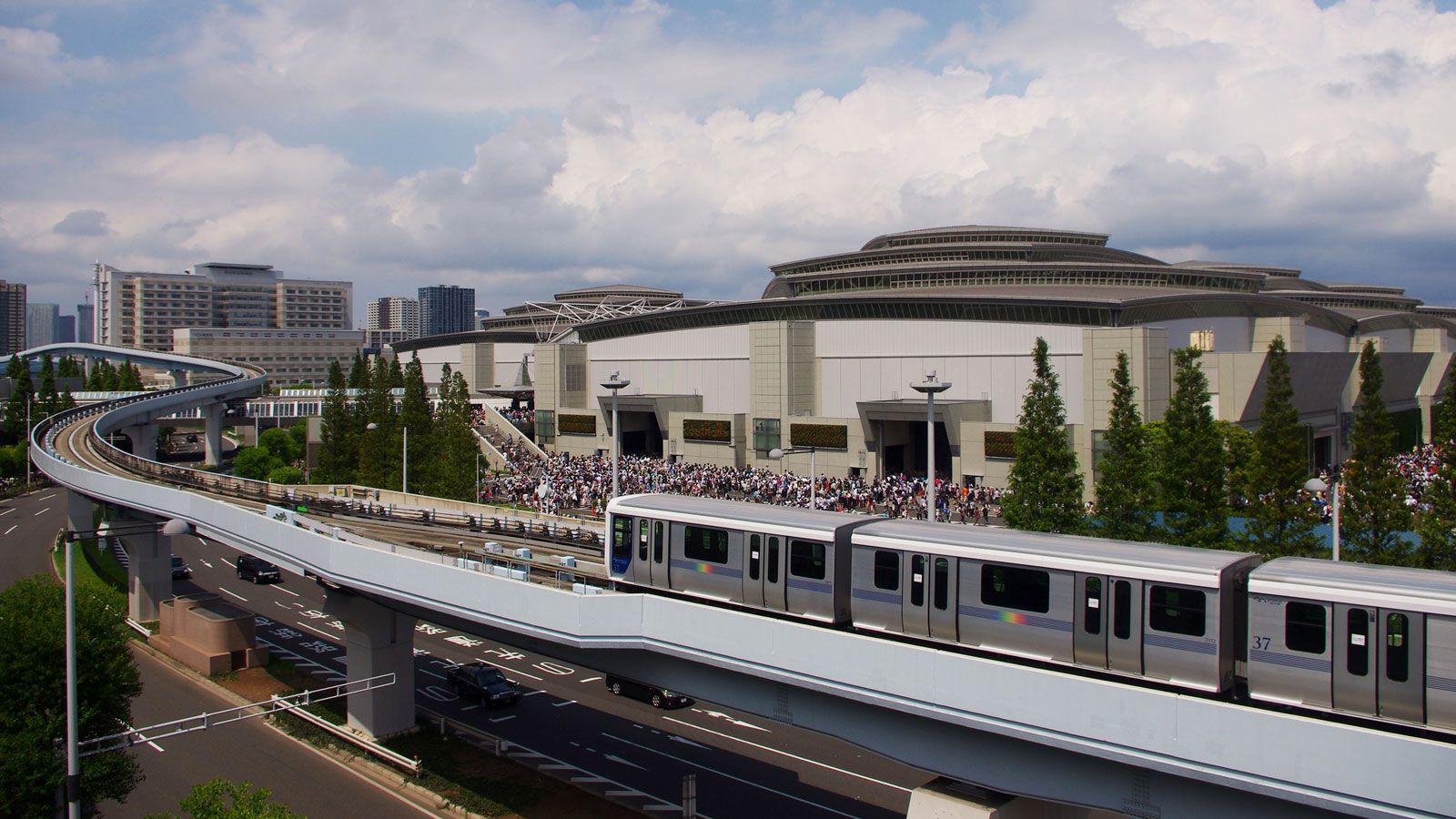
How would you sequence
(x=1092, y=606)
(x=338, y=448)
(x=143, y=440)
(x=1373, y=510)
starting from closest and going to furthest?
(x=1092, y=606)
(x=1373, y=510)
(x=338, y=448)
(x=143, y=440)

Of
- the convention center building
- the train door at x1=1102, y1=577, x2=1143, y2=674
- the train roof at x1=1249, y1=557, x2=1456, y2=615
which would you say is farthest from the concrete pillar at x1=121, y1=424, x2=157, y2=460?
the train roof at x1=1249, y1=557, x2=1456, y2=615

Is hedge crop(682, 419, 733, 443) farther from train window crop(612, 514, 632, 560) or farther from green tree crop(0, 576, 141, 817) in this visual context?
train window crop(612, 514, 632, 560)

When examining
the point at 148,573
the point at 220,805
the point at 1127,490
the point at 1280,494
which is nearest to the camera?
the point at 220,805

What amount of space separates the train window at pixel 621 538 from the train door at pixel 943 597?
21.1 feet

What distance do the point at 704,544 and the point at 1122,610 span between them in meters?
7.19

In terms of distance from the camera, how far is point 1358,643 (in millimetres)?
10789

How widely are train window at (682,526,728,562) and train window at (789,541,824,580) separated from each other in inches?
57.7

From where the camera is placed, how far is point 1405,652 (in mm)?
10461

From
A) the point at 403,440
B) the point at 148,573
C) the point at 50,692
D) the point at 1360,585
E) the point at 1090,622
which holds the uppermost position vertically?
the point at 1360,585

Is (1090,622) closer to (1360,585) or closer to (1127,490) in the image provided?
(1360,585)

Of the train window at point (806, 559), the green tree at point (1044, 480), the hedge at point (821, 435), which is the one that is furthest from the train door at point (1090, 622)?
the hedge at point (821, 435)

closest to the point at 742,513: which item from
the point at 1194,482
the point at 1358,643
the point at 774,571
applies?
the point at 774,571

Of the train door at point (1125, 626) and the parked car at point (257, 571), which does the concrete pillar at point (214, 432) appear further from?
the train door at point (1125, 626)

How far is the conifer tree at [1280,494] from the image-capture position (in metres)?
27.0
